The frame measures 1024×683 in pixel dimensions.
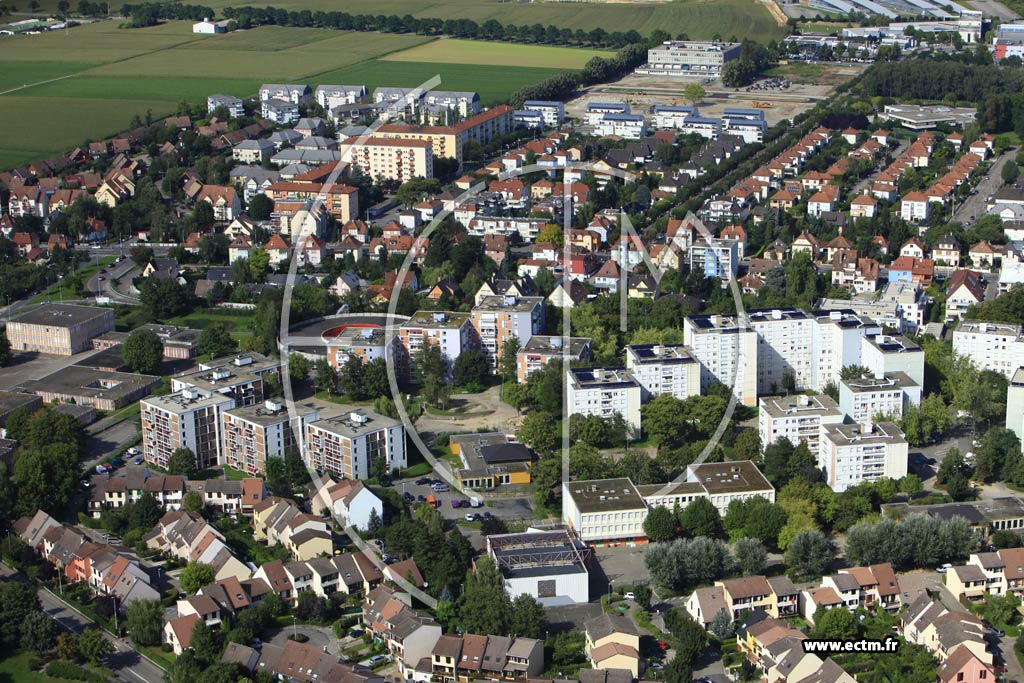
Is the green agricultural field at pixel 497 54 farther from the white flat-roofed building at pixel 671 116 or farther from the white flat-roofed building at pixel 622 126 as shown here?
the white flat-roofed building at pixel 622 126

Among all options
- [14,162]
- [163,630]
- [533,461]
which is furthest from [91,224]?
[163,630]

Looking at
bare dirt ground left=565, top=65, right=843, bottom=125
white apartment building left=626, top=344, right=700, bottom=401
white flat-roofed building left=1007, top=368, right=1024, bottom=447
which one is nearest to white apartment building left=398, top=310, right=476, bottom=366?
white apartment building left=626, top=344, right=700, bottom=401

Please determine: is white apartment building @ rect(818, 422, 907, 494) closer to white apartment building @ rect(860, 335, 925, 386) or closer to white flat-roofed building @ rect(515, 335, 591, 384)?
white apartment building @ rect(860, 335, 925, 386)

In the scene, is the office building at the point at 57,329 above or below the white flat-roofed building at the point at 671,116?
below

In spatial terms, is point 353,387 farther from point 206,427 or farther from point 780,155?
point 780,155

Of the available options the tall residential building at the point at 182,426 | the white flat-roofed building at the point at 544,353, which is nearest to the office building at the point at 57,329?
the tall residential building at the point at 182,426

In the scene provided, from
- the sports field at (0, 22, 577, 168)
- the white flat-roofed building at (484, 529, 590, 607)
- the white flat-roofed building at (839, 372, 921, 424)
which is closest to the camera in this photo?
the white flat-roofed building at (484, 529, 590, 607)
